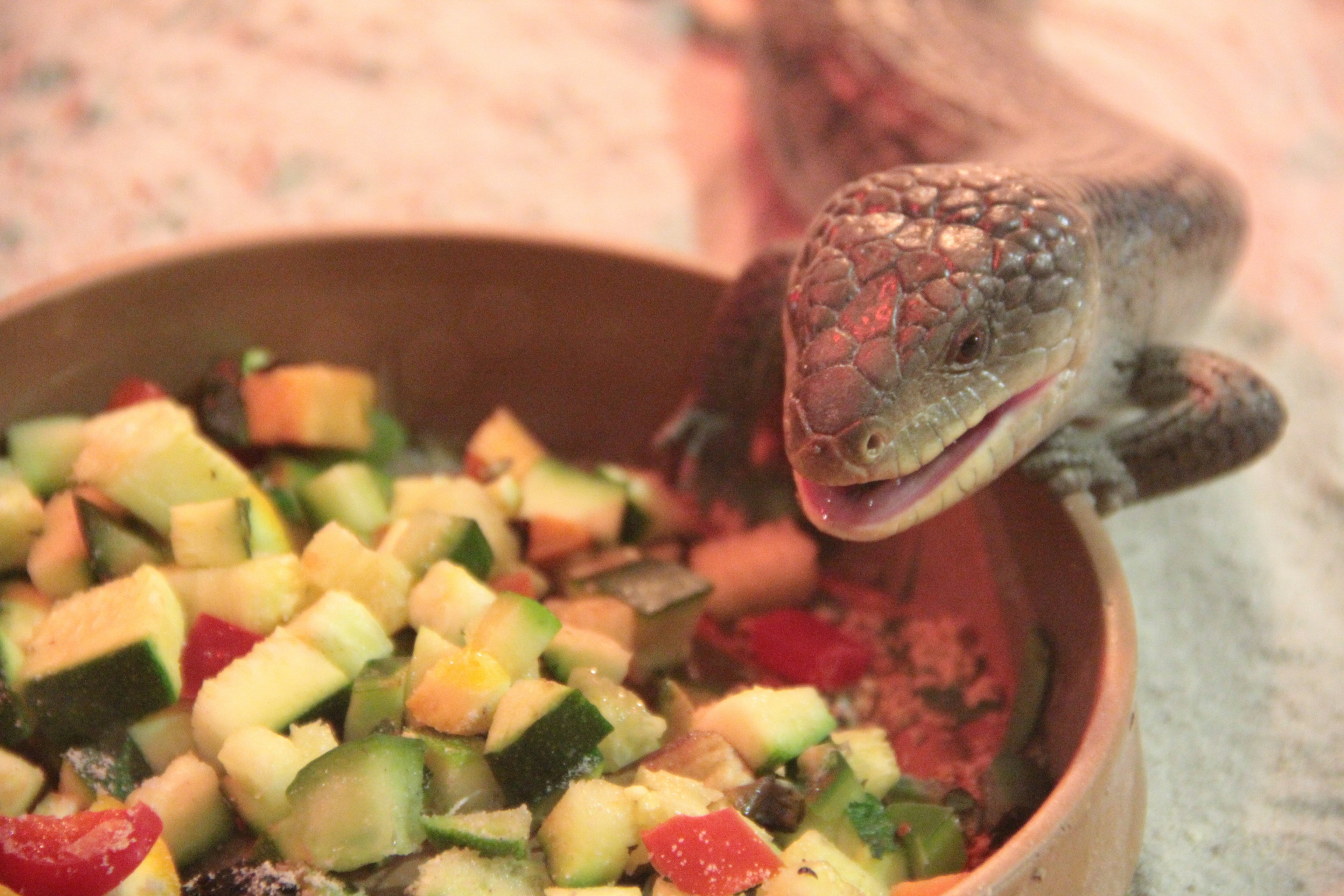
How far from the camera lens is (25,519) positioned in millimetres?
1262

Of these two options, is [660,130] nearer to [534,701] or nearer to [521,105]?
[521,105]

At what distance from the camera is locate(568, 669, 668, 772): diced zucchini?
1.15 m

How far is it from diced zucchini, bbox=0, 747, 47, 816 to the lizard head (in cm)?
81

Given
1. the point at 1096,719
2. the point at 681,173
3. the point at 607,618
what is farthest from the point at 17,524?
the point at 681,173

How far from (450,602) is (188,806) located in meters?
0.32

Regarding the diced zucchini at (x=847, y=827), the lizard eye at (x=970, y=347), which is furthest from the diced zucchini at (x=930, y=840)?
the lizard eye at (x=970, y=347)

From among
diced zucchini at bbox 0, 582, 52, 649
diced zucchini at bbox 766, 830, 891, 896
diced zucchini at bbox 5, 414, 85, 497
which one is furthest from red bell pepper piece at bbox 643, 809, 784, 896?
diced zucchini at bbox 5, 414, 85, 497

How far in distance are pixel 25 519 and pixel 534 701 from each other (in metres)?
0.65

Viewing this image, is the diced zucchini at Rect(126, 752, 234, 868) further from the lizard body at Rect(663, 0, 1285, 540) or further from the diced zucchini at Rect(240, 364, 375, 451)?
the lizard body at Rect(663, 0, 1285, 540)

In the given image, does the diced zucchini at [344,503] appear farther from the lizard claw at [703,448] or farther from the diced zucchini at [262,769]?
the lizard claw at [703,448]

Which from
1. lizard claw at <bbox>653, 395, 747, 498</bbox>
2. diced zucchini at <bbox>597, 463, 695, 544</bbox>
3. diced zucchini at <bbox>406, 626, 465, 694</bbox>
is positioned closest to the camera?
diced zucchini at <bbox>406, 626, 465, 694</bbox>

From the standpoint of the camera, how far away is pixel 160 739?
1.14 m

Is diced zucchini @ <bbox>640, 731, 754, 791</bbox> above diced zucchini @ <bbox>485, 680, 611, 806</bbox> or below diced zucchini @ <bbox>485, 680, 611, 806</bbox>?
below

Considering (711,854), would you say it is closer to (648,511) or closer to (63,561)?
(648,511)
